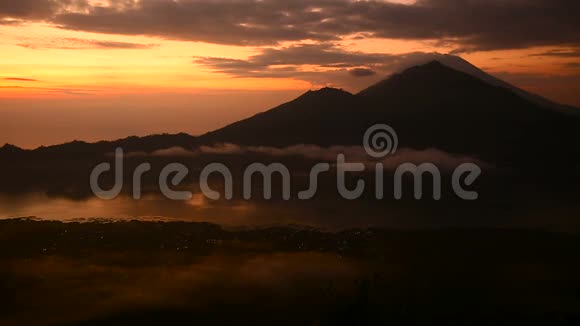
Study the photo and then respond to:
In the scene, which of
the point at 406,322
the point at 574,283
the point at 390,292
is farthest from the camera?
the point at 574,283

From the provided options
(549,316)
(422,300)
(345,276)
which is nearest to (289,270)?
(345,276)

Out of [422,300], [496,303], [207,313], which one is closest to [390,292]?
[422,300]

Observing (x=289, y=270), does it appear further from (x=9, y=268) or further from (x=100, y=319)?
(x=9, y=268)

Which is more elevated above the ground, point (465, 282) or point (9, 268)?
point (9, 268)

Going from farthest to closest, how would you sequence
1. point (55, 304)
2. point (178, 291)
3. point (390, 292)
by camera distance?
point (390, 292), point (178, 291), point (55, 304)

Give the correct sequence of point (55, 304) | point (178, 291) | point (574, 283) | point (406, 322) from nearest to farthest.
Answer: point (406, 322) → point (55, 304) → point (178, 291) → point (574, 283)

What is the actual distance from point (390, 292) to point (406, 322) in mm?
48734

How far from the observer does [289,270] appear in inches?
7800

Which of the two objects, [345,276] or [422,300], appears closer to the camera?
[422,300]

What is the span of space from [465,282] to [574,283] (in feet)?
128

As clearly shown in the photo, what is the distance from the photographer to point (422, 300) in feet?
528

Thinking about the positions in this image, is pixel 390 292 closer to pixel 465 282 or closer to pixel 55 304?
pixel 465 282

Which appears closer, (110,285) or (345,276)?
(110,285)

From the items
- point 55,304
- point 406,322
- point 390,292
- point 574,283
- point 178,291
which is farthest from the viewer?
point 574,283
